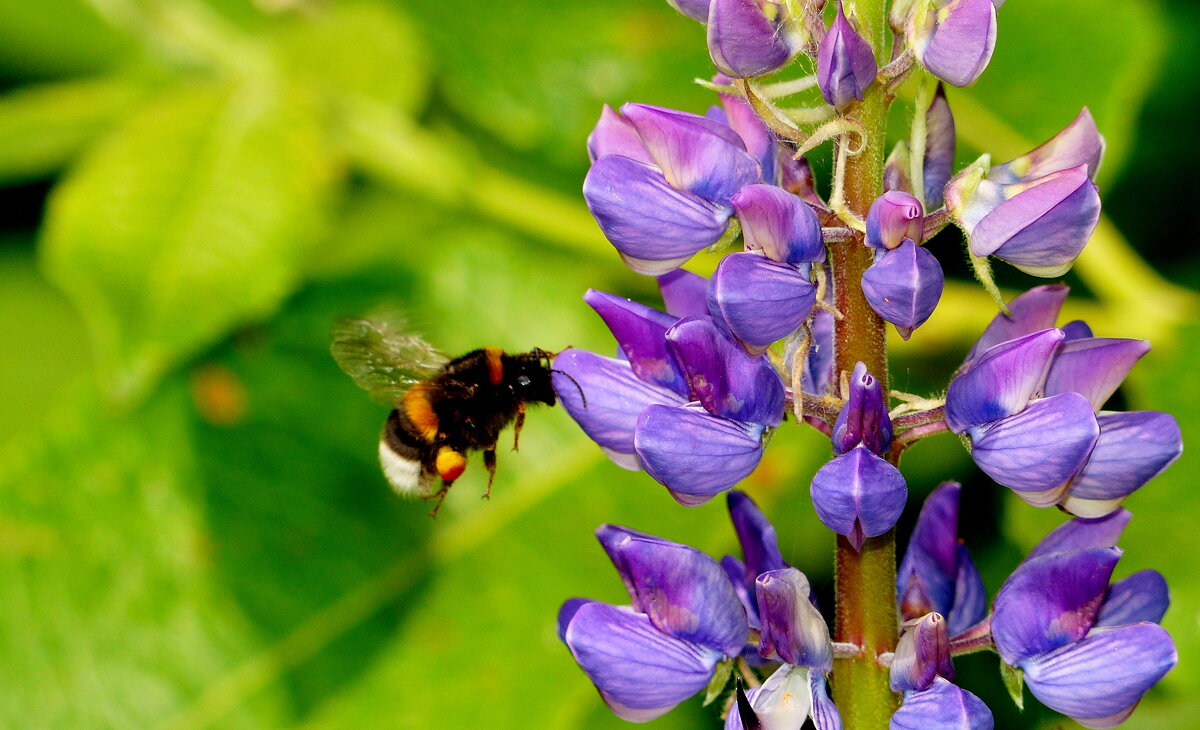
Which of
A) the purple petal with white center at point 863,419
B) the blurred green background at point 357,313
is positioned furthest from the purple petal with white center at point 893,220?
the blurred green background at point 357,313

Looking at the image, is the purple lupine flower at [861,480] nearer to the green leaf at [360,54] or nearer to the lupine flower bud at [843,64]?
the lupine flower bud at [843,64]

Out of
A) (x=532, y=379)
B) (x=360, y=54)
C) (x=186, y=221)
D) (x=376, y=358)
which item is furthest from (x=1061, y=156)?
(x=360, y=54)

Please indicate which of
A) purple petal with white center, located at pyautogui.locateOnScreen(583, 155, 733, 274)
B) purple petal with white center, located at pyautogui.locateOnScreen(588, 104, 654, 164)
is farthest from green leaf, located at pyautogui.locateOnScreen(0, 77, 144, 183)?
purple petal with white center, located at pyautogui.locateOnScreen(583, 155, 733, 274)

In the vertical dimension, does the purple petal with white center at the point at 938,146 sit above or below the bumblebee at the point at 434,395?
above

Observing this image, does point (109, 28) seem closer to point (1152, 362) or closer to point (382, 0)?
point (382, 0)

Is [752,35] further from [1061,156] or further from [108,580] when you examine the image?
[108,580]
